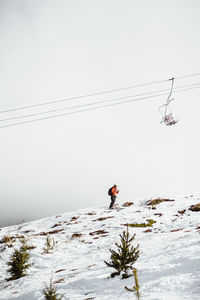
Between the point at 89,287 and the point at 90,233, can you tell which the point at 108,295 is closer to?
the point at 89,287

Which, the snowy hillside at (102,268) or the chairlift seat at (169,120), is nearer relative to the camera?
the snowy hillside at (102,268)

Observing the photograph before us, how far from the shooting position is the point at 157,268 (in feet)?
16.2

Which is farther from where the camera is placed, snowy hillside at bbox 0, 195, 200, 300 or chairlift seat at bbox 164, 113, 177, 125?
chairlift seat at bbox 164, 113, 177, 125

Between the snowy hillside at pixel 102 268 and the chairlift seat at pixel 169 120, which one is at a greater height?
the chairlift seat at pixel 169 120

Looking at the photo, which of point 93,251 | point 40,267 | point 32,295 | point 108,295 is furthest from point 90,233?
point 108,295

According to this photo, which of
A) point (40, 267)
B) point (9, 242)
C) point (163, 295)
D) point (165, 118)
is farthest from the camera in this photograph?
point (165, 118)

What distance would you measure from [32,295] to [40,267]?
2.95 meters

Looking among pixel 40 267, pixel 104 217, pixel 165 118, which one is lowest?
pixel 40 267

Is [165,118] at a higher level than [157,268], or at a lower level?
higher

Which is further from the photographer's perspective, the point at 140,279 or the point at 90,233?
the point at 90,233

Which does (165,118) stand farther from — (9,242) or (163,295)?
(9,242)

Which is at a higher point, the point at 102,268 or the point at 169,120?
the point at 169,120

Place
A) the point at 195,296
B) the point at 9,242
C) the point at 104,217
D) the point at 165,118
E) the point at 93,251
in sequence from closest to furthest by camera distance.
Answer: the point at 195,296 → the point at 93,251 → the point at 9,242 → the point at 165,118 → the point at 104,217

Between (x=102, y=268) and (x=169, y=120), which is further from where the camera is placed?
(x=169, y=120)
